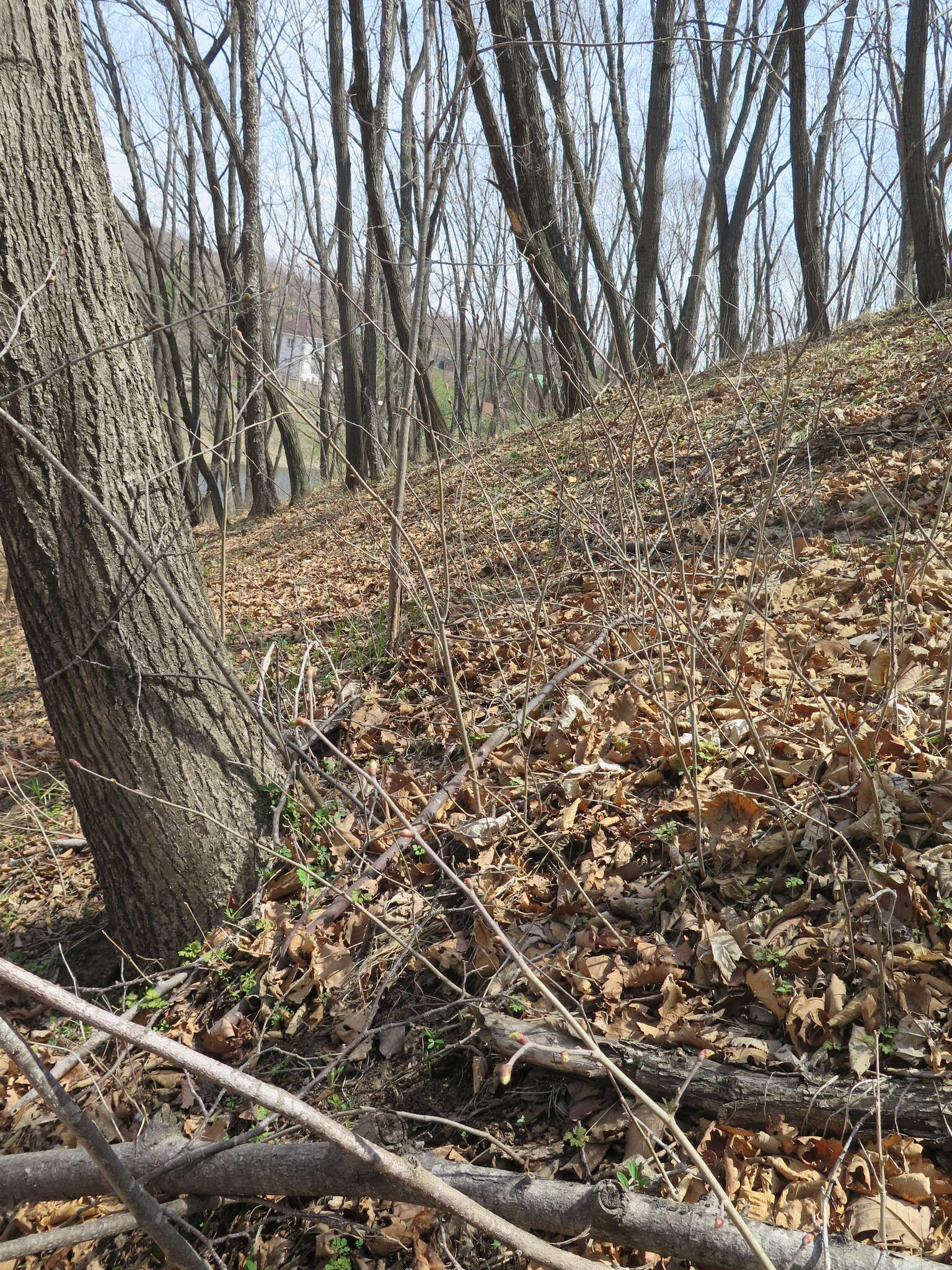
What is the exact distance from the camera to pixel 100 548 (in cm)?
239

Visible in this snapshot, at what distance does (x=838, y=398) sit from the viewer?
5512 millimetres

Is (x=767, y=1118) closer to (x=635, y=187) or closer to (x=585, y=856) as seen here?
(x=585, y=856)

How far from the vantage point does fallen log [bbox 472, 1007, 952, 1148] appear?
1573 mm

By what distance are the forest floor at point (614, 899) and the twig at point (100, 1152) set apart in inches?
13.4

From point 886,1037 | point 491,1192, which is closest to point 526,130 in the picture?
point 886,1037

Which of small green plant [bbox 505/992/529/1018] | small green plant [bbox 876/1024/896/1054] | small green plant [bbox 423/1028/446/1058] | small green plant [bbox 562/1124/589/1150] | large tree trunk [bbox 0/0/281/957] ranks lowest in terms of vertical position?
small green plant [bbox 562/1124/589/1150]

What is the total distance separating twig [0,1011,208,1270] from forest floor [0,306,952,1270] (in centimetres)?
34

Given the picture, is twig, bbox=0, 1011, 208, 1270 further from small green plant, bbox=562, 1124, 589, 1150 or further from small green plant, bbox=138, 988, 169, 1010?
small green plant, bbox=138, 988, 169, 1010

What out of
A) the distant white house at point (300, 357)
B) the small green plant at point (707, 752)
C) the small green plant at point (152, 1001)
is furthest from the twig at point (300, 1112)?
the distant white house at point (300, 357)

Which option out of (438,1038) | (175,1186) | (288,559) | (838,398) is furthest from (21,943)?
(838,398)

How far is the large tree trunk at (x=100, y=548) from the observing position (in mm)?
2199

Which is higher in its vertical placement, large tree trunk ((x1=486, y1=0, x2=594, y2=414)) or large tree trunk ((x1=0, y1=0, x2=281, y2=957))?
large tree trunk ((x1=486, y1=0, x2=594, y2=414))

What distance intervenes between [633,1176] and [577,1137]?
197mm

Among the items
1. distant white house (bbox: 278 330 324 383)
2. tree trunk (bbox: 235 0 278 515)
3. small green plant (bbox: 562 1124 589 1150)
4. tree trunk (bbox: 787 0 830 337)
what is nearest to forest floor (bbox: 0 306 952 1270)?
small green plant (bbox: 562 1124 589 1150)
